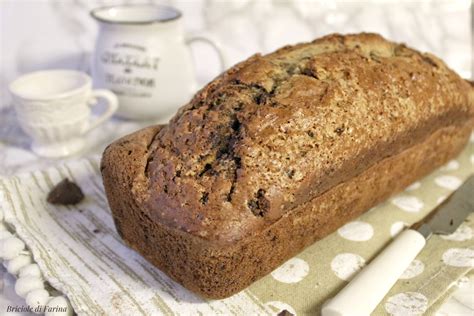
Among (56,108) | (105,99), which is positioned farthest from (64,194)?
(105,99)

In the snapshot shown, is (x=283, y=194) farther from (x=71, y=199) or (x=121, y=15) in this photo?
(x=121, y=15)

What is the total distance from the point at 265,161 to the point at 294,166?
0.06 m

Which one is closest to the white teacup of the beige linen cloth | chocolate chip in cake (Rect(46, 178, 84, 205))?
the beige linen cloth

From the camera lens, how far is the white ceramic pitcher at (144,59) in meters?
1.77

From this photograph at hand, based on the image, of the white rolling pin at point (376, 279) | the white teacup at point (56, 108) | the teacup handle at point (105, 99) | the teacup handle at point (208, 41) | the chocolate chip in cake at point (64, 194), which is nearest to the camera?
the white rolling pin at point (376, 279)

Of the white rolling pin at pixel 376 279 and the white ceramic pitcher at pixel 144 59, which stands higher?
the white ceramic pitcher at pixel 144 59

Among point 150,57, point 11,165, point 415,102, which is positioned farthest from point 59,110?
point 415,102

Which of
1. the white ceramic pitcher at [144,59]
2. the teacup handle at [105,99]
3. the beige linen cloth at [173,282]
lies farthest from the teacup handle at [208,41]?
the beige linen cloth at [173,282]

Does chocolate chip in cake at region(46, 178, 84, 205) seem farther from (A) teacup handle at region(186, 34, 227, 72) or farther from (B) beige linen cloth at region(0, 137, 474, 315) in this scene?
(A) teacup handle at region(186, 34, 227, 72)

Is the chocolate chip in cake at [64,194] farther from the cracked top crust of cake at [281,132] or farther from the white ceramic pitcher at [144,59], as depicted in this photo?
Answer: the white ceramic pitcher at [144,59]

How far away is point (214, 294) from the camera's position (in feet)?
3.55

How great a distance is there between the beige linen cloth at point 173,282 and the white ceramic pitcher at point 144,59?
0.44 m

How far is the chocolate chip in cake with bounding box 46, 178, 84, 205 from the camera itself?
137 cm

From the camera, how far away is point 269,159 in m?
1.09
